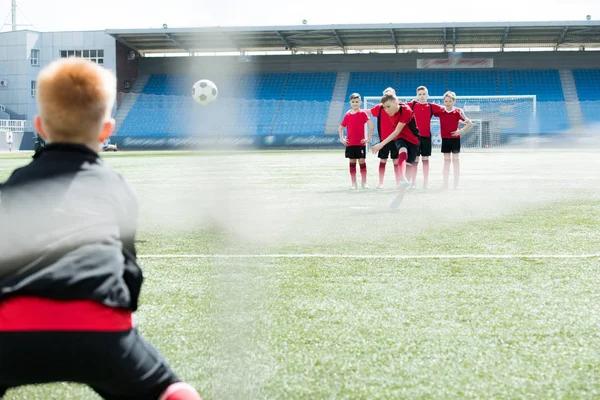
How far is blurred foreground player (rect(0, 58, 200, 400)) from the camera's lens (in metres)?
1.71

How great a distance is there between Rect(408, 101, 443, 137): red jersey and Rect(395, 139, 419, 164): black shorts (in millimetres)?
1320

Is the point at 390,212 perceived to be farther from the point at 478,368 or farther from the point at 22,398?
the point at 22,398

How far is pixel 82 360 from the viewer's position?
1.72 metres

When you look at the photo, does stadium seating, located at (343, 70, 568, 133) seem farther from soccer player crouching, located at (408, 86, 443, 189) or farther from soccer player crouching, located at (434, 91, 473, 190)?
soccer player crouching, located at (434, 91, 473, 190)

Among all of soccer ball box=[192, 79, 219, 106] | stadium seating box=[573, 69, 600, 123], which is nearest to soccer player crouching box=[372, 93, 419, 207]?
soccer ball box=[192, 79, 219, 106]

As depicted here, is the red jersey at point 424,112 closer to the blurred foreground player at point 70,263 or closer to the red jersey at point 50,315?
the blurred foreground player at point 70,263

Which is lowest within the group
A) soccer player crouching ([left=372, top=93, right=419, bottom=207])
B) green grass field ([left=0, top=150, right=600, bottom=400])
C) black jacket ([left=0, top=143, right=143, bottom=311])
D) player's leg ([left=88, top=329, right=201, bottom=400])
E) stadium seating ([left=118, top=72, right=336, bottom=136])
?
green grass field ([left=0, top=150, right=600, bottom=400])

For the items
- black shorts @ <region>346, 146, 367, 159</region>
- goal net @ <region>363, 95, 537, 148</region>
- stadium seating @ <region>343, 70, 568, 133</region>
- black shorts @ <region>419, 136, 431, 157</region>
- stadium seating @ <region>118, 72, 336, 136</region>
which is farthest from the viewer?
stadium seating @ <region>343, 70, 568, 133</region>

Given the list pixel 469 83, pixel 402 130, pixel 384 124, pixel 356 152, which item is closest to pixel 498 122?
pixel 469 83

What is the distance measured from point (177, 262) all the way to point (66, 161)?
3.44 metres

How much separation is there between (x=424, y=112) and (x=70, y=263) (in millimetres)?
11296

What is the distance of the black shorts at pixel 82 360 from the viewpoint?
1.70 meters

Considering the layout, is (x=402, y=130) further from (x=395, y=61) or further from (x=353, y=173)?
(x=395, y=61)

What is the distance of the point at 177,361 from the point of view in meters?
2.87
